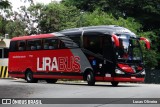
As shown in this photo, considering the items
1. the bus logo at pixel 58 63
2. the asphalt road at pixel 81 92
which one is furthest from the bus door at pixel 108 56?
the asphalt road at pixel 81 92

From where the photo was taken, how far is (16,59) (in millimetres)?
32250

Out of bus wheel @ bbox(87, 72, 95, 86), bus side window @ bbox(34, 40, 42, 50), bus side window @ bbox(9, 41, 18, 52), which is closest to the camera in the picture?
bus wheel @ bbox(87, 72, 95, 86)

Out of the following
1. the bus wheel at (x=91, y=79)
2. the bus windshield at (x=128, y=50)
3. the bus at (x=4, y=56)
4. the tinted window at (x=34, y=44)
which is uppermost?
the bus windshield at (x=128, y=50)

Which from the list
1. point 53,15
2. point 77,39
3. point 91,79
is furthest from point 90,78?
point 53,15

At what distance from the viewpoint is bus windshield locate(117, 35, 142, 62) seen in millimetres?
24369

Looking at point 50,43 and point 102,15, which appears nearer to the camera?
point 50,43

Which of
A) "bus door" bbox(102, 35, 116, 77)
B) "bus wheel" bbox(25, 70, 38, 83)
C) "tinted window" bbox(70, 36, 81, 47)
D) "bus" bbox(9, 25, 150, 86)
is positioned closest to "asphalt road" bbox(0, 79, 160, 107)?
"bus door" bbox(102, 35, 116, 77)

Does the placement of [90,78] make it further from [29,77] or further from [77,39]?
[29,77]

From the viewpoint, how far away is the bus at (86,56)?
2439 cm

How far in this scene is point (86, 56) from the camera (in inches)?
1017

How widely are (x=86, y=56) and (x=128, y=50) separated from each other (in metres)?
2.67

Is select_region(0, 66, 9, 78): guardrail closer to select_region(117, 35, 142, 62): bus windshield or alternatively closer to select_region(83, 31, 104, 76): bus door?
select_region(83, 31, 104, 76): bus door

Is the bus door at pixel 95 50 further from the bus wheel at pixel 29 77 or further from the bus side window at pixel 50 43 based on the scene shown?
the bus wheel at pixel 29 77

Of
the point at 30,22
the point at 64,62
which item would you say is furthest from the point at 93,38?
the point at 30,22
